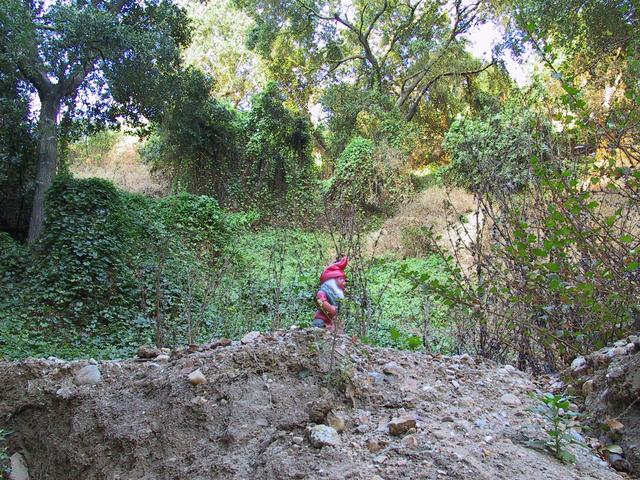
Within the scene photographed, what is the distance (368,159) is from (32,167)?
29.1 ft

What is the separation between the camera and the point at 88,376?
2.50m

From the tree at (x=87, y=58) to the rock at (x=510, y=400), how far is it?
8.57 metres

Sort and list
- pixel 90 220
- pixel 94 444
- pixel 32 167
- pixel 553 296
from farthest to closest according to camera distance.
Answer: pixel 32 167, pixel 90 220, pixel 553 296, pixel 94 444

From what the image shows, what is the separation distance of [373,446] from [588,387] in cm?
A: 125

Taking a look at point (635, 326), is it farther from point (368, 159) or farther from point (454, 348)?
point (368, 159)

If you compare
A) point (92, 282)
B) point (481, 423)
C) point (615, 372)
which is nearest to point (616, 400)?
point (615, 372)

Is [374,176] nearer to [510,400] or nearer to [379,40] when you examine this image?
[379,40]


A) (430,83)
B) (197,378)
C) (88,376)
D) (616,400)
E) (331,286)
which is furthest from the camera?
(430,83)

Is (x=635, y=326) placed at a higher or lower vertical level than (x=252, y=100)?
lower

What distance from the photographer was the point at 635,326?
2617mm

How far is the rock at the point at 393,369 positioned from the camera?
2250mm

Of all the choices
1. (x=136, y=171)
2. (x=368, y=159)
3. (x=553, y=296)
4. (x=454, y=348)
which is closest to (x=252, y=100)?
(x=368, y=159)

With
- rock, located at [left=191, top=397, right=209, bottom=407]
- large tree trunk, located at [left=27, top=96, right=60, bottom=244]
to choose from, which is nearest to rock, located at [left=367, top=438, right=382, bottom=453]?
rock, located at [left=191, top=397, right=209, bottom=407]

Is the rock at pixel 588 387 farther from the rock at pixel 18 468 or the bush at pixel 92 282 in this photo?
the bush at pixel 92 282
